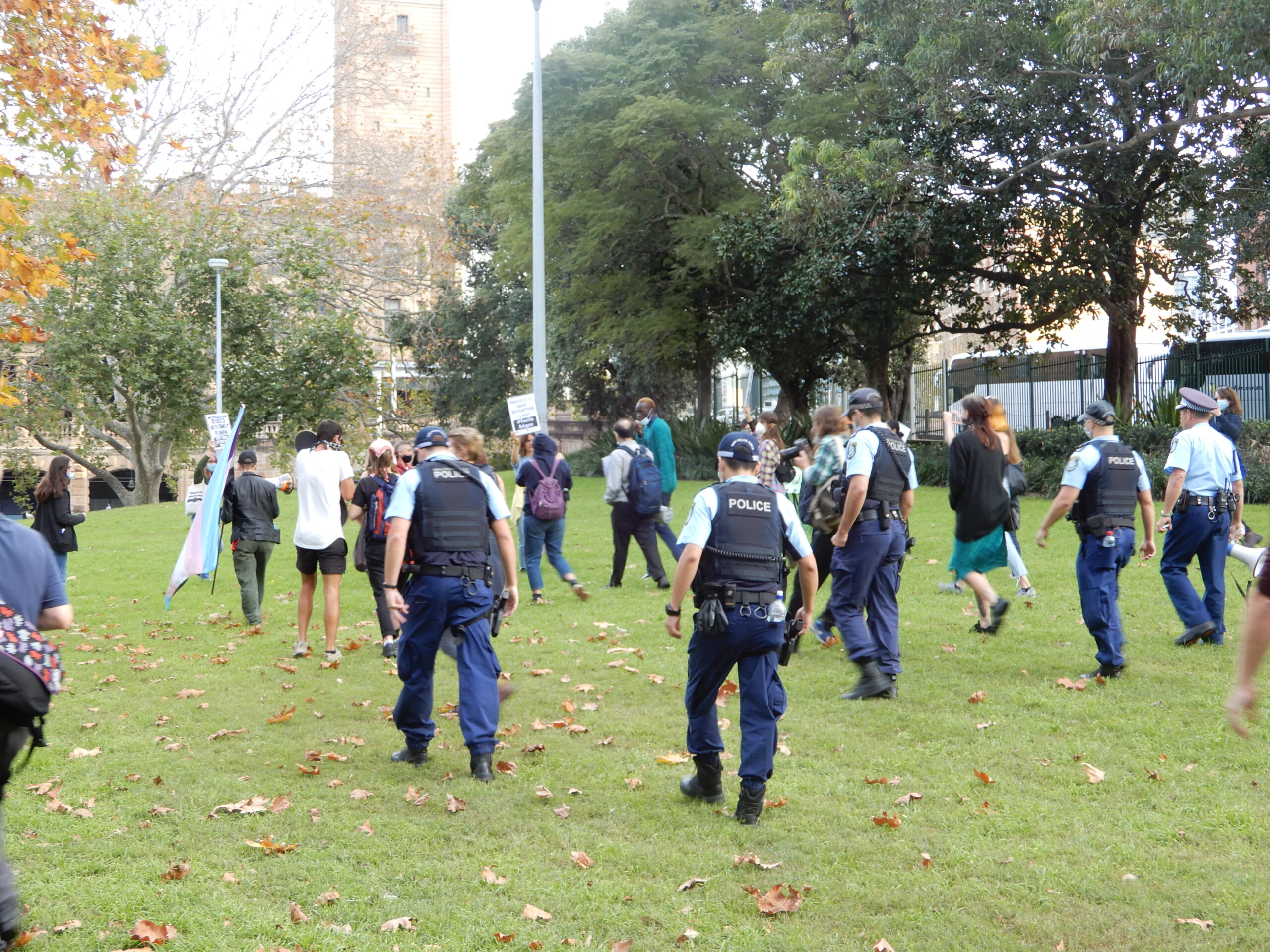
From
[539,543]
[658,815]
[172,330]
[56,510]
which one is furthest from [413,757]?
[172,330]

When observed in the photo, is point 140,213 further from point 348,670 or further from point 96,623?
point 348,670

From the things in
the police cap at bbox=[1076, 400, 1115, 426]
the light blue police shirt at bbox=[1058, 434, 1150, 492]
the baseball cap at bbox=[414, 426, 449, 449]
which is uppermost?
the police cap at bbox=[1076, 400, 1115, 426]

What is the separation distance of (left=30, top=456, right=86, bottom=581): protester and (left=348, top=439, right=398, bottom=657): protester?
11.3 ft

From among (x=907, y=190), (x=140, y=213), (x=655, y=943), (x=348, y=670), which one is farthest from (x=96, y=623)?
(x=140, y=213)

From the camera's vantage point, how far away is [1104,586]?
25.1ft

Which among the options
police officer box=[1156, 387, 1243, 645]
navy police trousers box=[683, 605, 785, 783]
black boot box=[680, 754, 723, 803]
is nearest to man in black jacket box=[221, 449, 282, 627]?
black boot box=[680, 754, 723, 803]

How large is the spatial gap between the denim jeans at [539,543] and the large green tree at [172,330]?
69.1ft

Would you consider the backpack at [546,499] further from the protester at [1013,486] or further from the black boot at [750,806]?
the black boot at [750,806]

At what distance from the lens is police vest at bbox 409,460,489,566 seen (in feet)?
20.0

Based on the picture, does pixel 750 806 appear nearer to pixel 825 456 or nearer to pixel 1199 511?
pixel 825 456

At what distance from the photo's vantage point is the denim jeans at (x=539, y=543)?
12039 millimetres

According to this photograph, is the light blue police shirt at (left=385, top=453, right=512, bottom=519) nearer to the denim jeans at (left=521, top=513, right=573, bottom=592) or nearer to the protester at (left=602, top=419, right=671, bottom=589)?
the protester at (left=602, top=419, right=671, bottom=589)

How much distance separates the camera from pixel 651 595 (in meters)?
12.2

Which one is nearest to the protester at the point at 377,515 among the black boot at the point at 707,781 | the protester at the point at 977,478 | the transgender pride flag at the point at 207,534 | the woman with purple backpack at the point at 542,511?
the transgender pride flag at the point at 207,534
